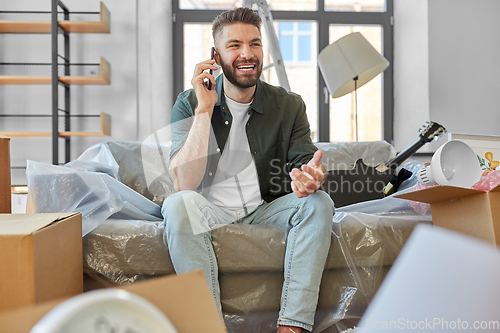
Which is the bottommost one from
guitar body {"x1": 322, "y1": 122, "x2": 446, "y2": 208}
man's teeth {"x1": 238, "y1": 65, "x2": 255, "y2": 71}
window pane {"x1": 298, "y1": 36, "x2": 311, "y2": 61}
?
guitar body {"x1": 322, "y1": 122, "x2": 446, "y2": 208}

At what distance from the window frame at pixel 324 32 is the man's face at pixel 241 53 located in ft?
5.16

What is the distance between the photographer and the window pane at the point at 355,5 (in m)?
2.87

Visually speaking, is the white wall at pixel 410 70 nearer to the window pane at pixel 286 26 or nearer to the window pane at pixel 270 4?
the window pane at pixel 270 4

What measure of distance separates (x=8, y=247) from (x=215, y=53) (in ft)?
2.83

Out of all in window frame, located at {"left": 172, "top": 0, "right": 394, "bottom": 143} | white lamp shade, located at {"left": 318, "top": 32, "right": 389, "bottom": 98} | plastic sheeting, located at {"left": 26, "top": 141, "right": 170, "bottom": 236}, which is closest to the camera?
plastic sheeting, located at {"left": 26, "top": 141, "right": 170, "bottom": 236}

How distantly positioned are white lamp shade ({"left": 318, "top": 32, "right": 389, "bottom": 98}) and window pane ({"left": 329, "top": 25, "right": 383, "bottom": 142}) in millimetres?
757

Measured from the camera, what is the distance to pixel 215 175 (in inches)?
50.0

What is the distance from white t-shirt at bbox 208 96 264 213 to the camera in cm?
125

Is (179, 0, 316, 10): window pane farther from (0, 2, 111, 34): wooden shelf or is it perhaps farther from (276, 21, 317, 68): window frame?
(0, 2, 111, 34): wooden shelf

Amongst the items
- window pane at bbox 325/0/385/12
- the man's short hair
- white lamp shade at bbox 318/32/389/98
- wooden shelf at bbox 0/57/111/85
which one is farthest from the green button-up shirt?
window pane at bbox 325/0/385/12

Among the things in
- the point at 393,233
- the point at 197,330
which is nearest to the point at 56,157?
the point at 393,233

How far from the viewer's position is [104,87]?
267 centimetres

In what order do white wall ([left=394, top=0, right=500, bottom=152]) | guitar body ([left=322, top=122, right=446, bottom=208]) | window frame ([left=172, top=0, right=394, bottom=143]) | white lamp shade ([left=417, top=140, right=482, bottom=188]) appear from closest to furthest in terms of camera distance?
white lamp shade ([left=417, top=140, right=482, bottom=188]), guitar body ([left=322, top=122, right=446, bottom=208]), white wall ([left=394, top=0, right=500, bottom=152]), window frame ([left=172, top=0, right=394, bottom=143])

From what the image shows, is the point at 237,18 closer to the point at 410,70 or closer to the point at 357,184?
the point at 357,184
